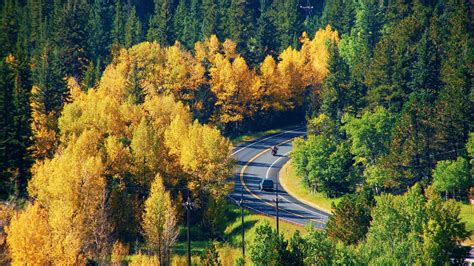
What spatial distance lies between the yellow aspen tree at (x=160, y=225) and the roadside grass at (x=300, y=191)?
17.1 m

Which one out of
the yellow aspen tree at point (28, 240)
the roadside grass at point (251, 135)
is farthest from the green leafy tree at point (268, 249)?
the roadside grass at point (251, 135)

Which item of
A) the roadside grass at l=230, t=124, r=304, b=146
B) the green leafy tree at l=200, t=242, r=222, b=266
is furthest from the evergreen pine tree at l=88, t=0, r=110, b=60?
the green leafy tree at l=200, t=242, r=222, b=266

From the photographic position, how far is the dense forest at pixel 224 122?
74.4 m

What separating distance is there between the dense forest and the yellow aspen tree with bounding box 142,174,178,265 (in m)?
0.18

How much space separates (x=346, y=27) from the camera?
448 feet

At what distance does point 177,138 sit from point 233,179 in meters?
9.97

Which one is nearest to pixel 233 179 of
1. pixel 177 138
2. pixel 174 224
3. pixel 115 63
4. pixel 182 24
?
pixel 177 138

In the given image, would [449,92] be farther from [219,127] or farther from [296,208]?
[219,127]

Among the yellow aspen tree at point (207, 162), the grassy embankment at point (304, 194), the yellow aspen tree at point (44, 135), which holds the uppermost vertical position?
the yellow aspen tree at point (44, 135)

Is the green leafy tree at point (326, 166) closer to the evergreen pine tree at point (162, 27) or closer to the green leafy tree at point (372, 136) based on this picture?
the green leafy tree at point (372, 136)

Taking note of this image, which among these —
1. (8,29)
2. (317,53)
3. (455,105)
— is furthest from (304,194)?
(8,29)

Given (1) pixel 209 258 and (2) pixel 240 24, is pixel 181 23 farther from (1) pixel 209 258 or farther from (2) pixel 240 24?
(1) pixel 209 258

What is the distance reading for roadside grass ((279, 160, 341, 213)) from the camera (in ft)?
304

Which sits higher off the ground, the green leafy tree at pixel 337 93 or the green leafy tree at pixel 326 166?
the green leafy tree at pixel 337 93
